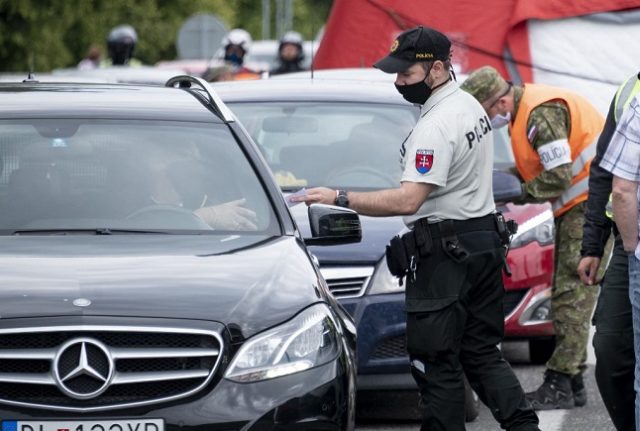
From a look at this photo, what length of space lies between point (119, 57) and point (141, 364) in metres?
16.1

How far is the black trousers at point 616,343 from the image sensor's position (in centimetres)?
666

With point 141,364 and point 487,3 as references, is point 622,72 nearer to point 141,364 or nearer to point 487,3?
point 487,3

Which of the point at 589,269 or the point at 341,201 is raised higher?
the point at 341,201

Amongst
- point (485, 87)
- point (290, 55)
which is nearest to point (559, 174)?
point (485, 87)

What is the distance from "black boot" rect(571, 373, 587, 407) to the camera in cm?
864

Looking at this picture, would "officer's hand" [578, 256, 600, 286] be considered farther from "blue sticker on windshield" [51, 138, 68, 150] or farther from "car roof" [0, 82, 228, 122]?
"blue sticker on windshield" [51, 138, 68, 150]

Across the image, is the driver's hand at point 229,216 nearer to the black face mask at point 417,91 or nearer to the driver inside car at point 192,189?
the driver inside car at point 192,189

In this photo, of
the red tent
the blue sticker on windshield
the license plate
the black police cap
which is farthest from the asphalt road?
the red tent

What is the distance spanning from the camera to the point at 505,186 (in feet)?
27.0

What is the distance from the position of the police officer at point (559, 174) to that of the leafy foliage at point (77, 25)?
12.2 meters

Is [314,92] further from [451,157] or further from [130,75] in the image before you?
[130,75]

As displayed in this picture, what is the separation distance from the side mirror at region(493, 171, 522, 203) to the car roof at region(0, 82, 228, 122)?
5.55ft

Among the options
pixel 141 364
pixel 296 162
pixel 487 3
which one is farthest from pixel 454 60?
pixel 141 364

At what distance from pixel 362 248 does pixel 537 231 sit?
1774mm
